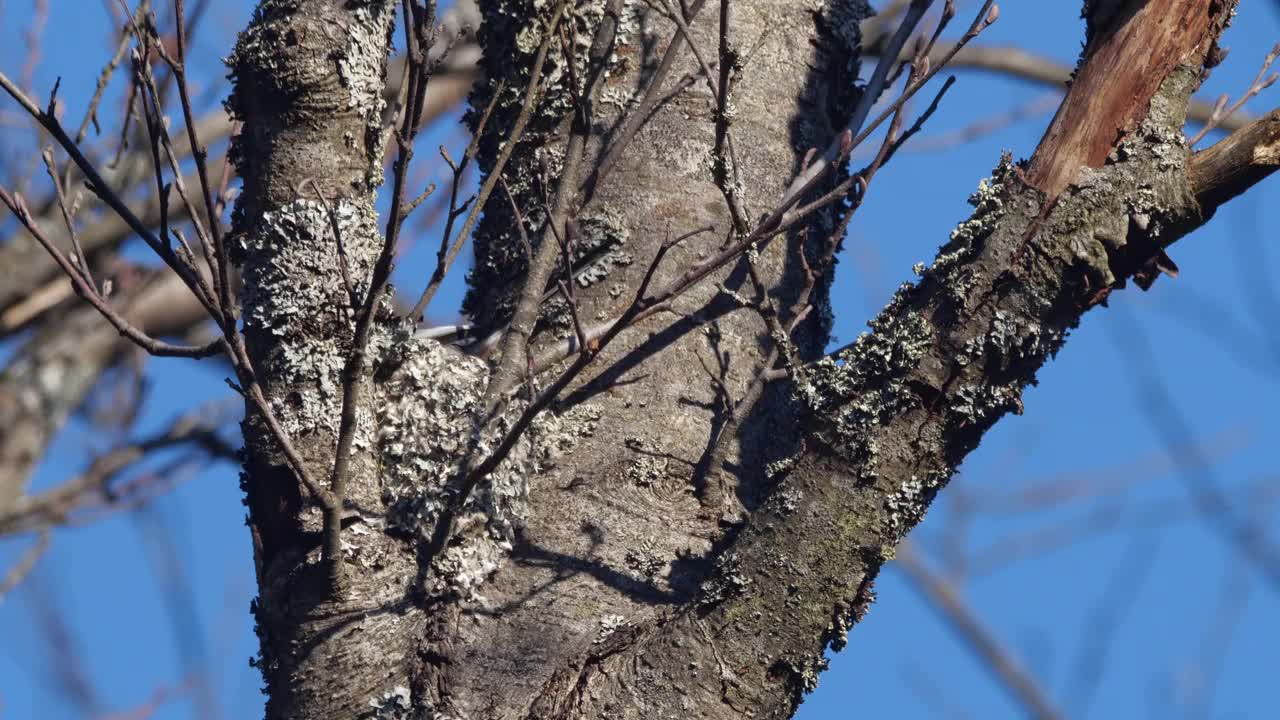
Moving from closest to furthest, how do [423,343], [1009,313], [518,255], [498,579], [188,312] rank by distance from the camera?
[1009,313] → [498,579] → [423,343] → [518,255] → [188,312]

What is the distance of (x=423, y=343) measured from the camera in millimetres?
1651

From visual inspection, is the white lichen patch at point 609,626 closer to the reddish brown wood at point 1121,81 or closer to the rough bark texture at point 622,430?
the rough bark texture at point 622,430

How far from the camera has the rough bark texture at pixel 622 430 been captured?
4.58ft

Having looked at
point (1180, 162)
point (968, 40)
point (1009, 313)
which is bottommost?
point (1009, 313)

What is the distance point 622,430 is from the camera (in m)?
1.70

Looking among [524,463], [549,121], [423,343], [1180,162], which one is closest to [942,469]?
[1180,162]

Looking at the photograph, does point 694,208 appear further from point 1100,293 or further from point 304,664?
point 304,664

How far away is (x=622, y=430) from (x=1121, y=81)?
799mm

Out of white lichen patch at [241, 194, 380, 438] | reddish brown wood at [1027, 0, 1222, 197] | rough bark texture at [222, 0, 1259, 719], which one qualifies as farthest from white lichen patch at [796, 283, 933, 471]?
white lichen patch at [241, 194, 380, 438]

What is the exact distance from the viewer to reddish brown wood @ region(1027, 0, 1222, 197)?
1.40 metres

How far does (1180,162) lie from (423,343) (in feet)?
3.27

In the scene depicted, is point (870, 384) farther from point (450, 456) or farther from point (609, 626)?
point (450, 456)

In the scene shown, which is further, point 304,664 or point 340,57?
point 340,57

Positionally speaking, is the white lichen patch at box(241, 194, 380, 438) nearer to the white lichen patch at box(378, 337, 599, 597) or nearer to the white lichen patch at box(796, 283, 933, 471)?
the white lichen patch at box(378, 337, 599, 597)
